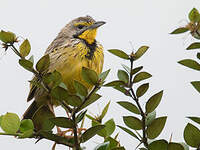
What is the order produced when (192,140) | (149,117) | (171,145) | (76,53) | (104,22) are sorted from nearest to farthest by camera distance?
(171,145), (192,140), (149,117), (76,53), (104,22)

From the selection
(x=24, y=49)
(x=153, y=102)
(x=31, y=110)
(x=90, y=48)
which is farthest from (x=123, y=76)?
(x=31, y=110)

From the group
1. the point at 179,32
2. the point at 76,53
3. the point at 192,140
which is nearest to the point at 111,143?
the point at 192,140

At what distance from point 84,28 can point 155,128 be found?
2195 millimetres

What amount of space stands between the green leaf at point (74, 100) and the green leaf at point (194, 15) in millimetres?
475

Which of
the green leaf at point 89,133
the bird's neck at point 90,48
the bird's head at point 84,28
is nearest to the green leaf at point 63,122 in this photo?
the green leaf at point 89,133

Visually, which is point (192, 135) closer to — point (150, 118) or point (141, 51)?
point (150, 118)

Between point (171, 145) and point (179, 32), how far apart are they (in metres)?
0.40

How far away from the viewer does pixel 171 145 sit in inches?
40.2

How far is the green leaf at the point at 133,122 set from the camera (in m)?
1.21

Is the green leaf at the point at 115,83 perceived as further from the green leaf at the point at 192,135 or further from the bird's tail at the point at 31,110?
the bird's tail at the point at 31,110

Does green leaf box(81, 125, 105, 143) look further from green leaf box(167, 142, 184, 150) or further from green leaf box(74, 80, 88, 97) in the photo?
green leaf box(167, 142, 184, 150)

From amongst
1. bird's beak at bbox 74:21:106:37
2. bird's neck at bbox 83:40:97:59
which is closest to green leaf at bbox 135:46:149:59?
bird's neck at bbox 83:40:97:59

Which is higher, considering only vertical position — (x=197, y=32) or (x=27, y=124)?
(x=197, y=32)

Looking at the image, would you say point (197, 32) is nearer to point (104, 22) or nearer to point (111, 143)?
point (111, 143)
